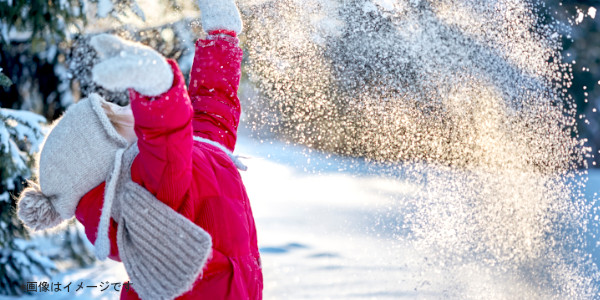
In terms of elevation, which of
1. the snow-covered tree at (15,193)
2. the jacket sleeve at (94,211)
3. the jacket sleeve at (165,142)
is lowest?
the snow-covered tree at (15,193)

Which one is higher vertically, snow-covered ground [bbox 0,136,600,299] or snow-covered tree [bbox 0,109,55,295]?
snow-covered ground [bbox 0,136,600,299]

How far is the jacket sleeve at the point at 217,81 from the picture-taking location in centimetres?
155

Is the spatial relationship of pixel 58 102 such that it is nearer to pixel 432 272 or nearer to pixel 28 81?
pixel 28 81

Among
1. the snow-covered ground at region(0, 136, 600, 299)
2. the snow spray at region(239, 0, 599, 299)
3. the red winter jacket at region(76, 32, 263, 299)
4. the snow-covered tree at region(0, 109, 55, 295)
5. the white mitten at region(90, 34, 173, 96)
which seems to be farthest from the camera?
the snow spray at region(239, 0, 599, 299)

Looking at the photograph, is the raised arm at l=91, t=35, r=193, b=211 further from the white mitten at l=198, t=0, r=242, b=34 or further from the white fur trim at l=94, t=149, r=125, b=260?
the white mitten at l=198, t=0, r=242, b=34

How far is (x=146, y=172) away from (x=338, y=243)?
2.56 metres

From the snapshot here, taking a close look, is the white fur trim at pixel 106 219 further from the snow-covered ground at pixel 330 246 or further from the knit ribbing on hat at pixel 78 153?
the snow-covered ground at pixel 330 246

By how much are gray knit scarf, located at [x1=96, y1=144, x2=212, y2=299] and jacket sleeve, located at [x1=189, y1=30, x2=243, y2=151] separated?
0.37 m

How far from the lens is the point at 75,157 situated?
3.97 feet

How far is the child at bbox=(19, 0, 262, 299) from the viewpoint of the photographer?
0.95 metres

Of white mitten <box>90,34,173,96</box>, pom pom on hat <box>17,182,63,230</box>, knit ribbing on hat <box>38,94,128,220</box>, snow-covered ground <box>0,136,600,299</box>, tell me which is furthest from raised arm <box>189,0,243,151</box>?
white mitten <box>90,34,173,96</box>

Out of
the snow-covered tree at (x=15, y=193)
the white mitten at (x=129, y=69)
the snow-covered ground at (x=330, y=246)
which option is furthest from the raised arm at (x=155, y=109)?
the snow-covered tree at (x=15, y=193)

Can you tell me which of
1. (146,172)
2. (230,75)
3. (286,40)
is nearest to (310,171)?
(286,40)

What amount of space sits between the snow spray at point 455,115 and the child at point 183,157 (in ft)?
5.18
